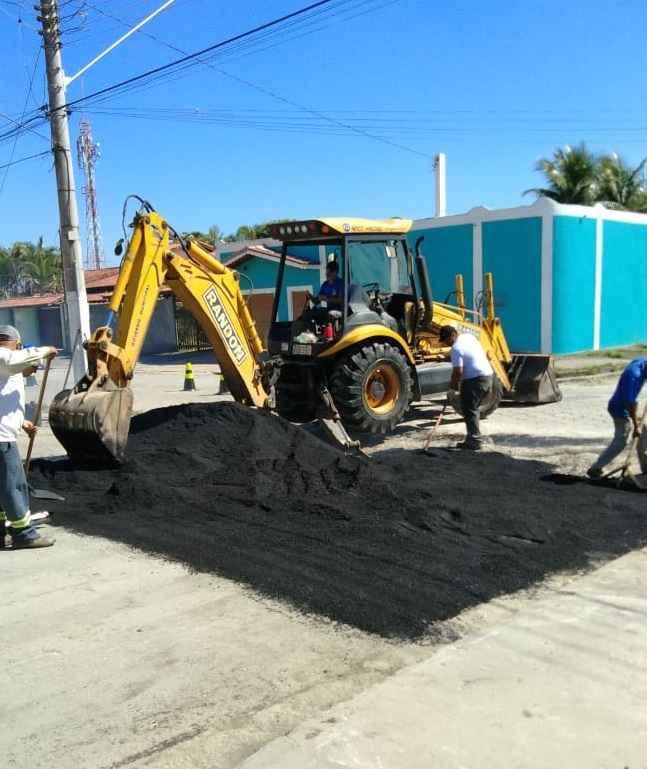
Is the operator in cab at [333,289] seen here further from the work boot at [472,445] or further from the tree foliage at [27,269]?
the tree foliage at [27,269]

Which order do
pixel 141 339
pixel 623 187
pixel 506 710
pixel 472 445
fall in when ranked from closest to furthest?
pixel 506 710
pixel 141 339
pixel 472 445
pixel 623 187

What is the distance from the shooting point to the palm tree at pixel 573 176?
28.8 metres

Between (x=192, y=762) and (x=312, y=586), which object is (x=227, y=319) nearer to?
(x=312, y=586)

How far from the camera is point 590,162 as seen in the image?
28781 mm

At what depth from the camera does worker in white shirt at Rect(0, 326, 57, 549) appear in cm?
595

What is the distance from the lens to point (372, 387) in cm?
988

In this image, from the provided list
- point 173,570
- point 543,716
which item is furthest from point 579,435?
point 543,716

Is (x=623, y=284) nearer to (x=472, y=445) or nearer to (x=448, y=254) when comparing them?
(x=448, y=254)

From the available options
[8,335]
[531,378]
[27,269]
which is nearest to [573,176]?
[531,378]

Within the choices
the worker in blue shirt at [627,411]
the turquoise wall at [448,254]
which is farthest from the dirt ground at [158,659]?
the turquoise wall at [448,254]

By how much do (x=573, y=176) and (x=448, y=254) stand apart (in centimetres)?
1009

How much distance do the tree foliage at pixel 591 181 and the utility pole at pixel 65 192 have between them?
2050 cm

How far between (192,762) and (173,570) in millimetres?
2382

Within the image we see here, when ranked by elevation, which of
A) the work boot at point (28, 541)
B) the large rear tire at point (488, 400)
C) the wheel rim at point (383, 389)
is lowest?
the work boot at point (28, 541)
